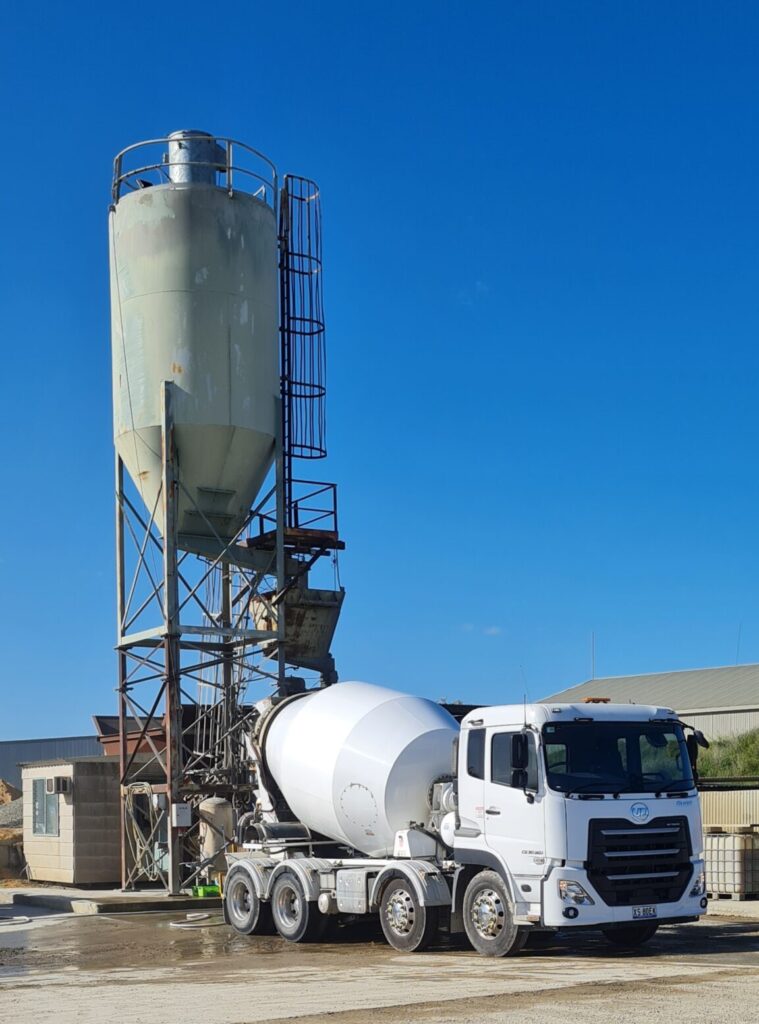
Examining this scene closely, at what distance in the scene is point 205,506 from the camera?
30.3 m

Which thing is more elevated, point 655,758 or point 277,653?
point 277,653

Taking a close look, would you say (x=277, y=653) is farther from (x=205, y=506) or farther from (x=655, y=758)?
(x=655, y=758)

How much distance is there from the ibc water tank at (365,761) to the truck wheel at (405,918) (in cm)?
89

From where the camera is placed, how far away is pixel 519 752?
16.7m

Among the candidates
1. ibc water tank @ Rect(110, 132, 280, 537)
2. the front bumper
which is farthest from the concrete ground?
ibc water tank @ Rect(110, 132, 280, 537)

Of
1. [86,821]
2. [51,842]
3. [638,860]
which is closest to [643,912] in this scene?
[638,860]

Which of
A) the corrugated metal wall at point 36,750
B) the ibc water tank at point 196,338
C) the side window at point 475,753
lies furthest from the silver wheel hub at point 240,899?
the corrugated metal wall at point 36,750

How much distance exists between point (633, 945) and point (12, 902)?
1544 cm

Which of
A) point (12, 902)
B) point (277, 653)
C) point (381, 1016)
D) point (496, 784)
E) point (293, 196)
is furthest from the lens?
point (293, 196)

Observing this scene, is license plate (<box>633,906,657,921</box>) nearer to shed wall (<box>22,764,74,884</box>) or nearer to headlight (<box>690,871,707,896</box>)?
headlight (<box>690,871,707,896</box>)

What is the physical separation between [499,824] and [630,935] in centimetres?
288

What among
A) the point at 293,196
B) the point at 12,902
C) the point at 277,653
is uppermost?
the point at 293,196

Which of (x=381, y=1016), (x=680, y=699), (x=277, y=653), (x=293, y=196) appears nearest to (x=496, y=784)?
(x=381, y=1016)

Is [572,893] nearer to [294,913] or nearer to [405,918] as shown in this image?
[405,918]
